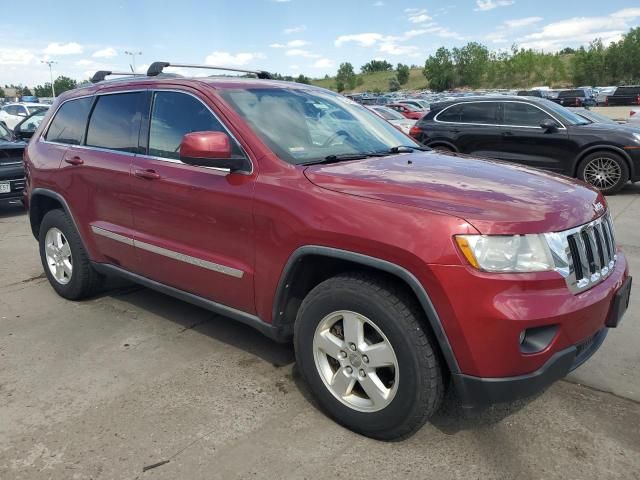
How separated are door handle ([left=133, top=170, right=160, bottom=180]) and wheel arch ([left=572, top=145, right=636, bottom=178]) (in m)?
7.99

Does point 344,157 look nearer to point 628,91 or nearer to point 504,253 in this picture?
point 504,253

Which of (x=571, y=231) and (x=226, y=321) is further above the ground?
(x=571, y=231)

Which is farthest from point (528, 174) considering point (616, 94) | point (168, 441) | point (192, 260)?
point (616, 94)

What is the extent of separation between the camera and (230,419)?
296 cm

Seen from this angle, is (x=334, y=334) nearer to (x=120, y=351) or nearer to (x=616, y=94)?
(x=120, y=351)

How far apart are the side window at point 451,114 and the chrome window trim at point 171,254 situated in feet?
26.6

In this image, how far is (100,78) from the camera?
469 cm

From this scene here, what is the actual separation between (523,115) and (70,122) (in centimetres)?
794

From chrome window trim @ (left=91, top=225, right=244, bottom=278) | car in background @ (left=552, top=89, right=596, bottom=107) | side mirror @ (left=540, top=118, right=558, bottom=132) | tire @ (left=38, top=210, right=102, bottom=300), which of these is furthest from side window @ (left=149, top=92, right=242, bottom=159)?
car in background @ (left=552, top=89, right=596, bottom=107)

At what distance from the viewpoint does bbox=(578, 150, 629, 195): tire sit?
9.30m

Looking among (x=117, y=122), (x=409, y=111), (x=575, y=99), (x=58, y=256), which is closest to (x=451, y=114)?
(x=117, y=122)

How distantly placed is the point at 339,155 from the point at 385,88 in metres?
124

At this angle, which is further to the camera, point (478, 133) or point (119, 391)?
point (478, 133)

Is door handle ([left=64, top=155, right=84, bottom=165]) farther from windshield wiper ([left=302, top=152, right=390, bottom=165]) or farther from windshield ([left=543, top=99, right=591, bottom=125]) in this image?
windshield ([left=543, top=99, right=591, bottom=125])
